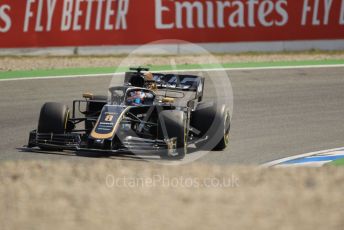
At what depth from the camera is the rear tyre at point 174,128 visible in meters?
10.1

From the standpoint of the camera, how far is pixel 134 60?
64.3 feet

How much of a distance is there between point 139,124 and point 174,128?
751 millimetres

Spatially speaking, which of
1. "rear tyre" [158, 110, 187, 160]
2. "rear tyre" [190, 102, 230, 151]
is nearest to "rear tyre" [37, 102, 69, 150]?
"rear tyre" [158, 110, 187, 160]

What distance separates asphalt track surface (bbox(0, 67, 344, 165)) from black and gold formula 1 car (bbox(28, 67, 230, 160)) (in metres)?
0.25

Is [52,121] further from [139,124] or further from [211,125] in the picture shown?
[211,125]

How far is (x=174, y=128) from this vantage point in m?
10.1

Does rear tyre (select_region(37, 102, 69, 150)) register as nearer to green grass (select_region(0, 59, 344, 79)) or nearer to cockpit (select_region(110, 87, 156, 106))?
cockpit (select_region(110, 87, 156, 106))

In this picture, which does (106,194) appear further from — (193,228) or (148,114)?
(148,114)

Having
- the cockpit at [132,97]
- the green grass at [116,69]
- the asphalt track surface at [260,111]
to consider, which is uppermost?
the cockpit at [132,97]

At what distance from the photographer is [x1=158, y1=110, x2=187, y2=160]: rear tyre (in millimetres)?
10102

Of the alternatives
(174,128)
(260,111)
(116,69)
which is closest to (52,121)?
(174,128)

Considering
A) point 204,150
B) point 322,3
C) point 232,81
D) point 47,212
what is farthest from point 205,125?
point 322,3

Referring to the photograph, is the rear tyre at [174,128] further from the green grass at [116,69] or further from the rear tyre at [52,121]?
the green grass at [116,69]

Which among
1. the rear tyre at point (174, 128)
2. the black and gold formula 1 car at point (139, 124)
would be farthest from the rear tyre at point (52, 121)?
the rear tyre at point (174, 128)
